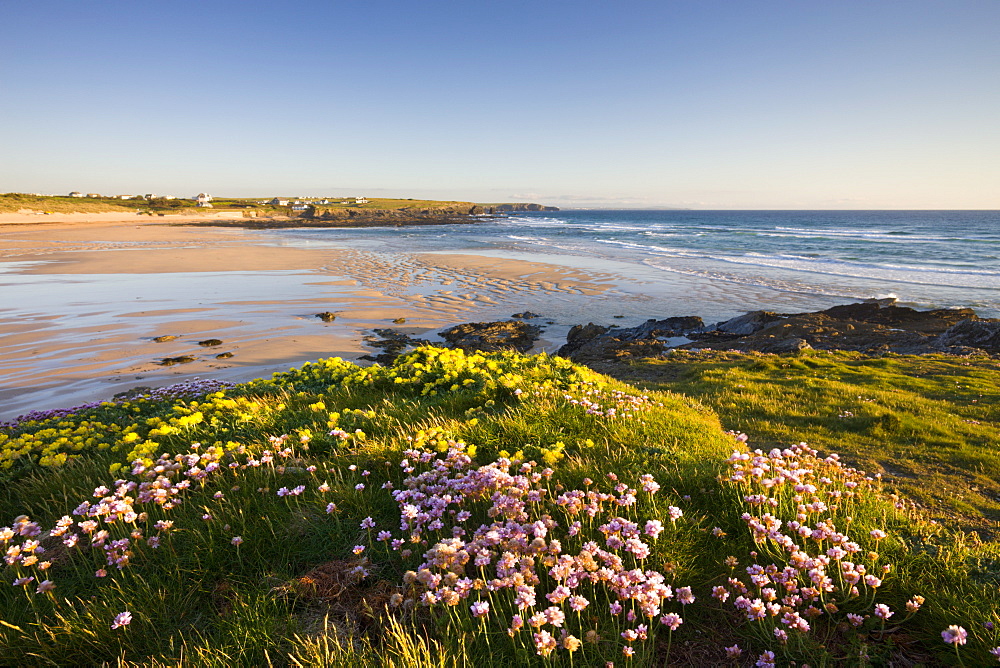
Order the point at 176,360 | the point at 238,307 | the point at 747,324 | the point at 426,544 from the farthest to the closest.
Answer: the point at 238,307 < the point at 747,324 < the point at 176,360 < the point at 426,544

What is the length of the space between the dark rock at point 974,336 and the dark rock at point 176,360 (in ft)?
76.8

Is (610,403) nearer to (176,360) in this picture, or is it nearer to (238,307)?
(176,360)

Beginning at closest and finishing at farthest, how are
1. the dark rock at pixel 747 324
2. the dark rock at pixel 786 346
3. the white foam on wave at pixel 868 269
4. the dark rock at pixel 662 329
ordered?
the dark rock at pixel 786 346, the dark rock at pixel 662 329, the dark rock at pixel 747 324, the white foam on wave at pixel 868 269

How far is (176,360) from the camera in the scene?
13.6 metres

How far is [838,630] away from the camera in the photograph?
272 centimetres

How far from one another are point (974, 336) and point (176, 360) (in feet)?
82.3

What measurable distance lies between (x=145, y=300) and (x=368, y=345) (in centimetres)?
1349

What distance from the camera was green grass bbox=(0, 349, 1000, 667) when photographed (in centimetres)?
258

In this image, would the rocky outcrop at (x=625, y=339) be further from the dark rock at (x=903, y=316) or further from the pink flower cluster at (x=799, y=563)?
the pink flower cluster at (x=799, y=563)

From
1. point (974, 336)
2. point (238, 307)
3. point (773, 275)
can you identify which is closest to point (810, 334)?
point (974, 336)

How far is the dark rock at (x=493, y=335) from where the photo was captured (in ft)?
53.7

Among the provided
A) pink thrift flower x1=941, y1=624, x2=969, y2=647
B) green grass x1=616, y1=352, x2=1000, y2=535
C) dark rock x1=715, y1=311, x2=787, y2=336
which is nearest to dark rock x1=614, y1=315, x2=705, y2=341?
dark rock x1=715, y1=311, x2=787, y2=336

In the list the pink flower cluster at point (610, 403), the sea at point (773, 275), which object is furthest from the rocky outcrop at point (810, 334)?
the pink flower cluster at point (610, 403)

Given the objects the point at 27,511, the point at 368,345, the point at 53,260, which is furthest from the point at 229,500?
the point at 53,260
